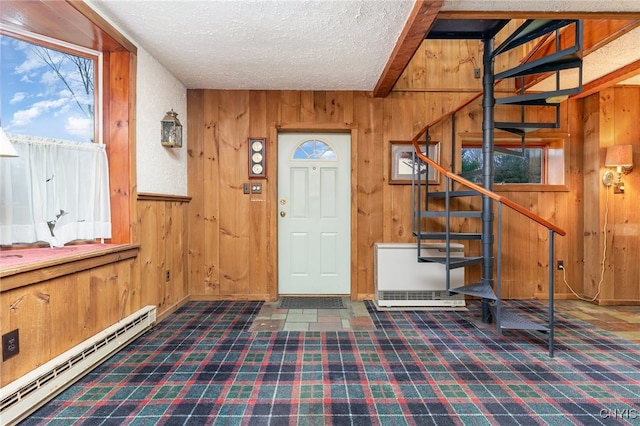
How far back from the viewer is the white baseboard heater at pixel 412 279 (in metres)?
3.15

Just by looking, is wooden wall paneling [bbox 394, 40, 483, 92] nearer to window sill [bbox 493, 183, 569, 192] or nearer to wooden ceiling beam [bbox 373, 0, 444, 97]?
wooden ceiling beam [bbox 373, 0, 444, 97]

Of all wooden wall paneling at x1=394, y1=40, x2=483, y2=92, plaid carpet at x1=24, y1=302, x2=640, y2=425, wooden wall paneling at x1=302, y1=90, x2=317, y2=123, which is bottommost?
plaid carpet at x1=24, y1=302, x2=640, y2=425

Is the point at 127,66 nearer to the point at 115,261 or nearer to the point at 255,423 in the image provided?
the point at 115,261

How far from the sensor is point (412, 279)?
318cm

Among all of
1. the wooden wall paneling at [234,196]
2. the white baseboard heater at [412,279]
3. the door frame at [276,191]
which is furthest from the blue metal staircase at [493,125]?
the wooden wall paneling at [234,196]

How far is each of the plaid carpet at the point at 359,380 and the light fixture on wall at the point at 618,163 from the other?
164 cm

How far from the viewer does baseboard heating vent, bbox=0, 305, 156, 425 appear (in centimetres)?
146

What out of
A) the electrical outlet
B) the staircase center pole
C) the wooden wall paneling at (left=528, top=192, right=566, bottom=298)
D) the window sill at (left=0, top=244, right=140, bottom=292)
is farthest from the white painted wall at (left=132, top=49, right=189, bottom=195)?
the wooden wall paneling at (left=528, top=192, right=566, bottom=298)

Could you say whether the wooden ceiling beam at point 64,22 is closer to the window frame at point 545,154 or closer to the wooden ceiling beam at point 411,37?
the wooden ceiling beam at point 411,37

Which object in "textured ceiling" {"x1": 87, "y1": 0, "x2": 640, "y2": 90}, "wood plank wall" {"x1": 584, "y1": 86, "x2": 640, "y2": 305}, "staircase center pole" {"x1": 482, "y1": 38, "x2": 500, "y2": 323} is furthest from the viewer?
"wood plank wall" {"x1": 584, "y1": 86, "x2": 640, "y2": 305}

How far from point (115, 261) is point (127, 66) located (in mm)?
1516

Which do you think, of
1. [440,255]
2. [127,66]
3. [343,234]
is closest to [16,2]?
[127,66]

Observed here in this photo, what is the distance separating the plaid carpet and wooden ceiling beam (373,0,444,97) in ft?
7.45

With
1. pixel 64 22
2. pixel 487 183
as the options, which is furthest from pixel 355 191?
pixel 64 22
